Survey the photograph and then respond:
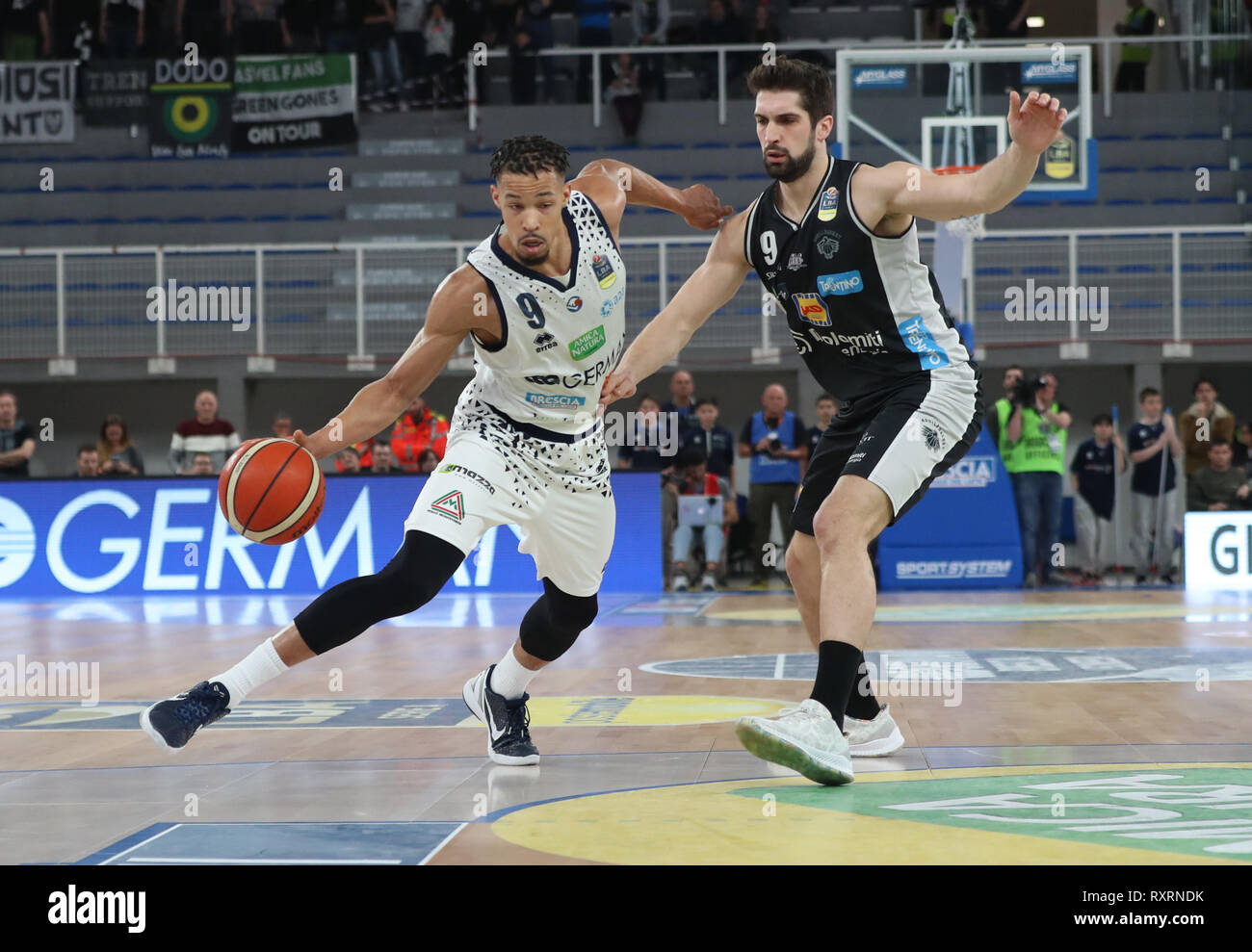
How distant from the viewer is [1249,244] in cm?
1695

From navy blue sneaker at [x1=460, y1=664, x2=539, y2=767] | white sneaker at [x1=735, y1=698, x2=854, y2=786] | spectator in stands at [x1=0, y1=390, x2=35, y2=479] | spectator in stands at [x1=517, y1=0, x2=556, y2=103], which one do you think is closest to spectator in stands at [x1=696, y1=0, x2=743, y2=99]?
spectator in stands at [x1=517, y1=0, x2=556, y2=103]

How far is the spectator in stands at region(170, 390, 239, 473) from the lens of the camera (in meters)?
14.8

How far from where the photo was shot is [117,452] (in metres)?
14.8

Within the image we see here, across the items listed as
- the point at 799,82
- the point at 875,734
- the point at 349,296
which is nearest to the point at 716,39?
the point at 349,296

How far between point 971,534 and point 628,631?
5708mm

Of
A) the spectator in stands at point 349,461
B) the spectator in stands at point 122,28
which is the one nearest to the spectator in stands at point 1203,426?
the spectator in stands at point 349,461

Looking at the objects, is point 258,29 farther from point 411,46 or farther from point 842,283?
point 842,283

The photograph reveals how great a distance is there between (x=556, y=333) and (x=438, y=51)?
18136mm

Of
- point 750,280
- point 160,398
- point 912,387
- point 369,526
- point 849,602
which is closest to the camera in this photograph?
point 849,602

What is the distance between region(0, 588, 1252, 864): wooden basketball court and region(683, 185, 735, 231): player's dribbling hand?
1906mm

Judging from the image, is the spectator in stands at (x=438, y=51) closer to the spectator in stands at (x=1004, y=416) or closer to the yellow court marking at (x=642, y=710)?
the spectator in stands at (x=1004, y=416)

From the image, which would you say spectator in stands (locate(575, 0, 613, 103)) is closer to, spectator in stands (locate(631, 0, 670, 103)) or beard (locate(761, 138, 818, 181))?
spectator in stands (locate(631, 0, 670, 103))

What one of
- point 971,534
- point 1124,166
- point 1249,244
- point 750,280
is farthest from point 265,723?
point 1124,166
